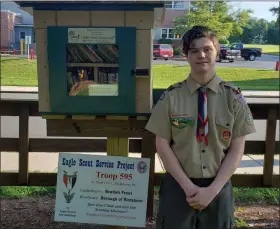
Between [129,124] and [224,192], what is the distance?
897mm

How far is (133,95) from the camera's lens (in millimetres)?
2684

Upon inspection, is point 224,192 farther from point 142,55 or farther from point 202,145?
point 142,55

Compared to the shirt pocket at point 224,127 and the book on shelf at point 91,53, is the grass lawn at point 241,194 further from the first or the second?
the shirt pocket at point 224,127

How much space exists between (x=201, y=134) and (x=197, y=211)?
418 millimetres

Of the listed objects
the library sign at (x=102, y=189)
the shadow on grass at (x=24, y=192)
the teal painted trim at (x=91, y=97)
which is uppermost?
the teal painted trim at (x=91, y=97)

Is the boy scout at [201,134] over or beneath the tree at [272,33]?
beneath

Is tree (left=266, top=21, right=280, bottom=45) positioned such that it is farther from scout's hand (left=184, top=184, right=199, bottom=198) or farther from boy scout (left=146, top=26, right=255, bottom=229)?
scout's hand (left=184, top=184, right=199, bottom=198)

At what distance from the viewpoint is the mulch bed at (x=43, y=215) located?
3.80 metres

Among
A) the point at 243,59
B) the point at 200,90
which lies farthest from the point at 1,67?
the point at 200,90

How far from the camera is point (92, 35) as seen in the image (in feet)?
8.59

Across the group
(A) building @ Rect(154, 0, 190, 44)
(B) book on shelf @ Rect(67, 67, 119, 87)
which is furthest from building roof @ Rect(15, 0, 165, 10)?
(A) building @ Rect(154, 0, 190, 44)

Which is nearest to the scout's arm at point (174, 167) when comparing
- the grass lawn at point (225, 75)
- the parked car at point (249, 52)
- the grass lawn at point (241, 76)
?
the grass lawn at point (241, 76)

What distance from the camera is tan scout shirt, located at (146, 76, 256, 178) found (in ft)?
7.11

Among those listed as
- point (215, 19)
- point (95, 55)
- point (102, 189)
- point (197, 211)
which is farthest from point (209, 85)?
point (215, 19)
